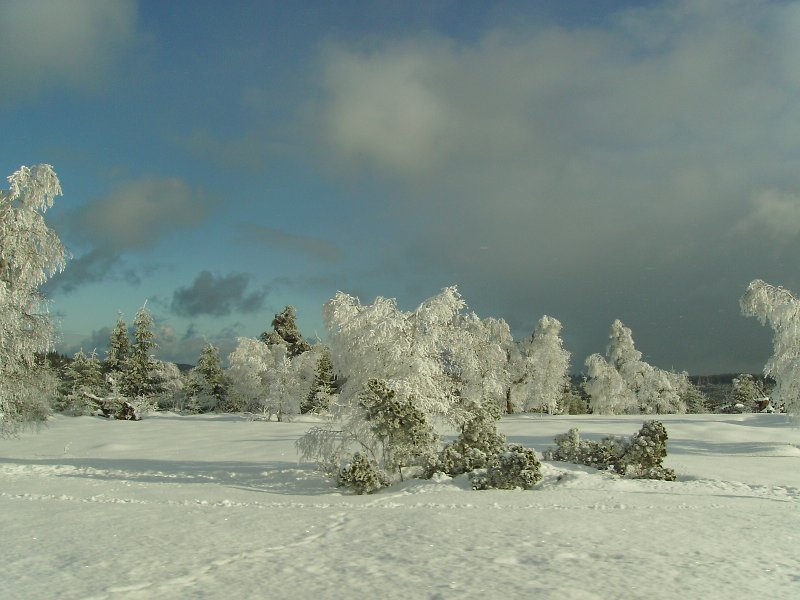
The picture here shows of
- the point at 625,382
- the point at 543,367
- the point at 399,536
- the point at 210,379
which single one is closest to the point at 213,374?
the point at 210,379

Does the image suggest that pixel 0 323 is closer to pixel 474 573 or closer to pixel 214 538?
pixel 214 538

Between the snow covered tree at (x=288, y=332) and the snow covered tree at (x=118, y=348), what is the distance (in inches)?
592

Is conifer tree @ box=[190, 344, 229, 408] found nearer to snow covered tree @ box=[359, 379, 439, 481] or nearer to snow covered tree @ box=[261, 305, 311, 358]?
snow covered tree @ box=[261, 305, 311, 358]

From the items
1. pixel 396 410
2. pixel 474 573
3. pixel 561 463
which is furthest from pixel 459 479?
pixel 474 573

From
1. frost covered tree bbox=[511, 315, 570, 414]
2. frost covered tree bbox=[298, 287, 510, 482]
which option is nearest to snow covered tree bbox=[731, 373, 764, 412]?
frost covered tree bbox=[511, 315, 570, 414]

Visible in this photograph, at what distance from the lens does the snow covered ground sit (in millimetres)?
7227

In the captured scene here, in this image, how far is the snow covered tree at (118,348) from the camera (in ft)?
225

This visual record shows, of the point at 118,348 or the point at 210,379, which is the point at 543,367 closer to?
the point at 210,379

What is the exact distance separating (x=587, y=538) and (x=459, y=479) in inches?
352

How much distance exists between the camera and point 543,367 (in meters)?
57.1

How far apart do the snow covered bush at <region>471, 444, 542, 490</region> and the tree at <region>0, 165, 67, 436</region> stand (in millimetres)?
15359

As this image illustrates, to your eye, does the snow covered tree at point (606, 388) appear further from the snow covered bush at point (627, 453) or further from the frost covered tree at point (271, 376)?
the snow covered bush at point (627, 453)

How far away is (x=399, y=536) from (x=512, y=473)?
761cm

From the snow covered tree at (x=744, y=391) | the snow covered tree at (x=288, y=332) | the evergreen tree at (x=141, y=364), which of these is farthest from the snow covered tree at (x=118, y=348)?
the snow covered tree at (x=744, y=391)
